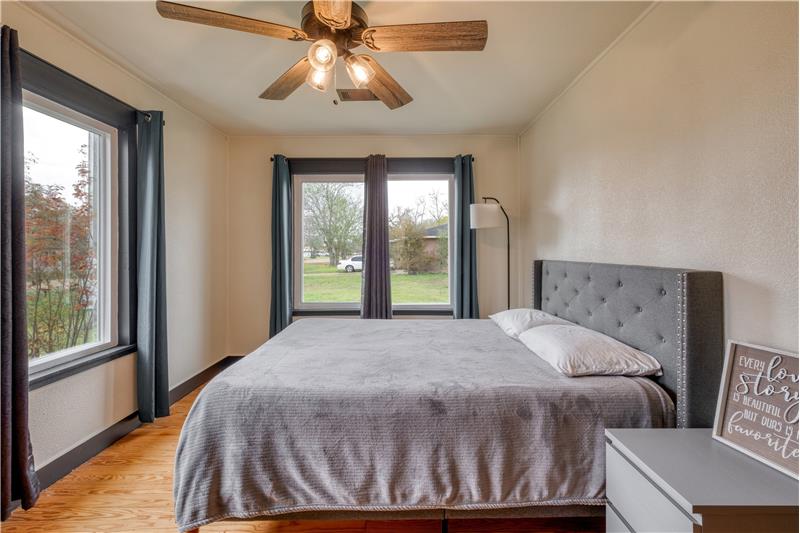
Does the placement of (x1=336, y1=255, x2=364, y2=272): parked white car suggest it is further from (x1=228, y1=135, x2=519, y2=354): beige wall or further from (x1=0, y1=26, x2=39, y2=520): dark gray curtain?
(x1=0, y1=26, x2=39, y2=520): dark gray curtain

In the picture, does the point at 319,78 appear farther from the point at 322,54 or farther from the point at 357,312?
the point at 357,312

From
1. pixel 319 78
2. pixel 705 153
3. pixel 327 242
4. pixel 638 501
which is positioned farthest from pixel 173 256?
pixel 705 153

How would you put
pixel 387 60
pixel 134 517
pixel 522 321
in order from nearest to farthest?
1. pixel 134 517
2. pixel 387 60
3. pixel 522 321

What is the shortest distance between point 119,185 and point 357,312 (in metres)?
2.35

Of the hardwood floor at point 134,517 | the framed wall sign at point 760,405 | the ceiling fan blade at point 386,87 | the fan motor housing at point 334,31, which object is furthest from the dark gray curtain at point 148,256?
the framed wall sign at point 760,405

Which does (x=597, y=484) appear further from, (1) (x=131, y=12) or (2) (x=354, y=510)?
(1) (x=131, y=12)

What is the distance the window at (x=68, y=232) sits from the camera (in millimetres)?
1975

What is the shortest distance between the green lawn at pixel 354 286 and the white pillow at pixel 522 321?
4.34 ft

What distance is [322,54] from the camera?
1600 mm

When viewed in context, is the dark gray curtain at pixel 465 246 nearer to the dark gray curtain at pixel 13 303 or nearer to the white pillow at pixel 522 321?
the white pillow at pixel 522 321

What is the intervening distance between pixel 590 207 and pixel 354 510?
7.49 ft

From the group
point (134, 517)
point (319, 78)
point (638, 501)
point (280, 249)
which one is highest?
point (319, 78)

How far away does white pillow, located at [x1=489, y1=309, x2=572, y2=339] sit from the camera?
91.9 inches

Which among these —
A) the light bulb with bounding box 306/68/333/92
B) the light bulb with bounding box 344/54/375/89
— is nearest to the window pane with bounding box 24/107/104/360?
the light bulb with bounding box 306/68/333/92
